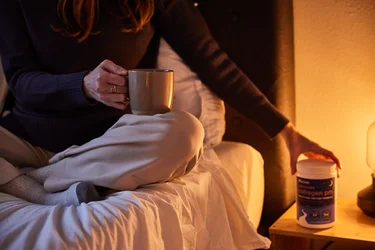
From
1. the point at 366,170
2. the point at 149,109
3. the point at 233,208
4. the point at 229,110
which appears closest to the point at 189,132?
the point at 149,109

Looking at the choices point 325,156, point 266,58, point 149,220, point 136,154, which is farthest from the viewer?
point 266,58

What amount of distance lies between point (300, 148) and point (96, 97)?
0.54 m

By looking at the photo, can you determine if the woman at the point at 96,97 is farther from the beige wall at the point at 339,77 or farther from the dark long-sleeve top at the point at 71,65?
the beige wall at the point at 339,77

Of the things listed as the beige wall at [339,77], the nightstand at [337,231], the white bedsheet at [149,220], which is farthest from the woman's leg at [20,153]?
the beige wall at [339,77]

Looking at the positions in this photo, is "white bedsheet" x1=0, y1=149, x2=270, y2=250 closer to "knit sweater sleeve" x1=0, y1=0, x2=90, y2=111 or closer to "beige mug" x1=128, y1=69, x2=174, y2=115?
"beige mug" x1=128, y1=69, x2=174, y2=115

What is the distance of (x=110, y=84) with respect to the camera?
0.99m

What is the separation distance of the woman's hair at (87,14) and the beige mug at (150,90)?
0.32 meters

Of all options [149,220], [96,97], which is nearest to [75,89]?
[96,97]

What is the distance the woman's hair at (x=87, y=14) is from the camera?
1212mm

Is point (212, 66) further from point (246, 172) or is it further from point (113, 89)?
point (113, 89)

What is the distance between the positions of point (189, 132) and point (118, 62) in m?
0.34

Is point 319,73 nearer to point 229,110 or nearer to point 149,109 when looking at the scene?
point 229,110

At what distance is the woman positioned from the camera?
0.98 m

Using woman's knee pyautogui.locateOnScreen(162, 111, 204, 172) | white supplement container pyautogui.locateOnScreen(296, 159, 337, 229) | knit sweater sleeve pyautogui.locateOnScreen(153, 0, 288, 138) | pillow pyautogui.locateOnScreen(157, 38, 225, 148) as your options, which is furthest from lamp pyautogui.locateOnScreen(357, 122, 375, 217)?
woman's knee pyautogui.locateOnScreen(162, 111, 204, 172)
